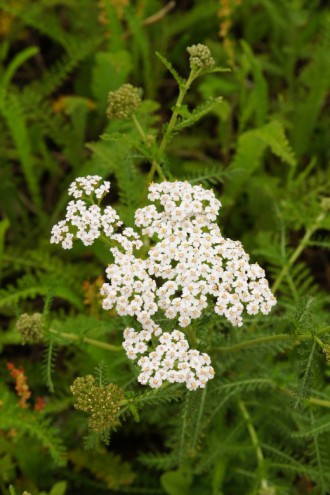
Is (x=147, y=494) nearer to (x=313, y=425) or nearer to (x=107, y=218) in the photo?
(x=313, y=425)

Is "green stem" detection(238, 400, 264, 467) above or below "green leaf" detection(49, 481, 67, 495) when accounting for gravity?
above

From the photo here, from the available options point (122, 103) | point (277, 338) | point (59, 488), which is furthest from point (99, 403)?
point (122, 103)

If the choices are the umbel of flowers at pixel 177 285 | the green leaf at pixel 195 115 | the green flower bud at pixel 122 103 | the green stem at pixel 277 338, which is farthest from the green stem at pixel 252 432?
the green flower bud at pixel 122 103

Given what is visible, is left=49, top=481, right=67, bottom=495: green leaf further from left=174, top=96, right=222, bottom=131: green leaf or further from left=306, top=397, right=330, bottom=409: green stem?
left=174, top=96, right=222, bottom=131: green leaf

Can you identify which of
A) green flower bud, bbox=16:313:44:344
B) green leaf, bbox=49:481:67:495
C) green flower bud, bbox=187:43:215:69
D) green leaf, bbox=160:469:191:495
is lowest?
green leaf, bbox=160:469:191:495

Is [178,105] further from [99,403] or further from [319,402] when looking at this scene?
[319,402]

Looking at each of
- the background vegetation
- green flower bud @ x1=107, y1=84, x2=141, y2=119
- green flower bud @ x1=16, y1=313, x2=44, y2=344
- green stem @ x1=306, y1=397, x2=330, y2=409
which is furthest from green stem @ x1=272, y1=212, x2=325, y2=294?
green flower bud @ x1=16, y1=313, x2=44, y2=344

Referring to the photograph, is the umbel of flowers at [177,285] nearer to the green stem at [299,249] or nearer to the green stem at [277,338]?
the green stem at [277,338]

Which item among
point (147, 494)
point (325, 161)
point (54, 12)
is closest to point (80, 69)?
point (54, 12)
